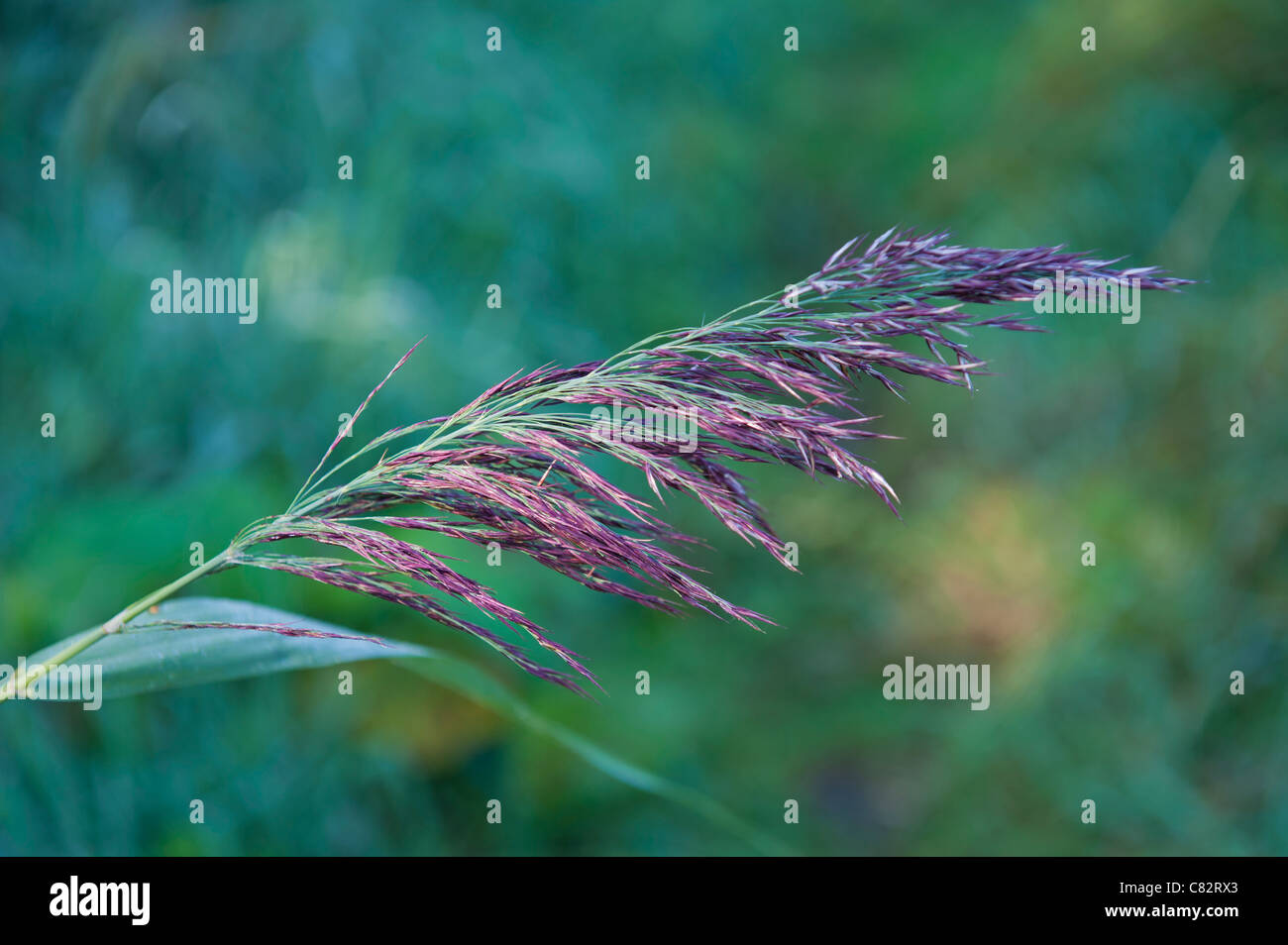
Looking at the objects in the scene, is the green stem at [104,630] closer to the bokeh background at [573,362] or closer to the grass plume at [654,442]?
the grass plume at [654,442]

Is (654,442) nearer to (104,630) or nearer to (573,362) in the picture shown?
(104,630)

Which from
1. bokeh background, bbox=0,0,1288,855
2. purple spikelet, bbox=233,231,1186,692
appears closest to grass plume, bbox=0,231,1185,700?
purple spikelet, bbox=233,231,1186,692

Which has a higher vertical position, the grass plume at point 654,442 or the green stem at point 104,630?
the grass plume at point 654,442

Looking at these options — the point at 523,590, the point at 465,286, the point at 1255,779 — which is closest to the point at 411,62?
the point at 465,286

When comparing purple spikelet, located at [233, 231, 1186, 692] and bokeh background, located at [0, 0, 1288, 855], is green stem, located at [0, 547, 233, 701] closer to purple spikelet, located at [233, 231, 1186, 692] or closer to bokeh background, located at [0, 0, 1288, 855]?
purple spikelet, located at [233, 231, 1186, 692]

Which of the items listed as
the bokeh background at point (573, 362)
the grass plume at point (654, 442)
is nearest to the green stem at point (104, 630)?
the grass plume at point (654, 442)

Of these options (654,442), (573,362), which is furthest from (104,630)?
(573,362)

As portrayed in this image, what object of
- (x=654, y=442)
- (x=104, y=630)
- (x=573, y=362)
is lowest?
(x=104, y=630)
